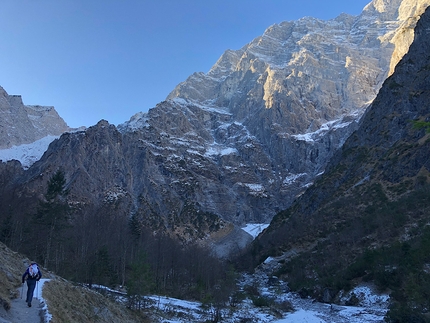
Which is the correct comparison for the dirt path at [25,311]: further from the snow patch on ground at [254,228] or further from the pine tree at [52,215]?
the snow patch on ground at [254,228]

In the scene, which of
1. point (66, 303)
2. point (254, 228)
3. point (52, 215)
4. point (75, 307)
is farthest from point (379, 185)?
point (254, 228)

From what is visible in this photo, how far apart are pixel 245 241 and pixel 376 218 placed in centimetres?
9346

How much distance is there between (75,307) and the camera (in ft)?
59.9

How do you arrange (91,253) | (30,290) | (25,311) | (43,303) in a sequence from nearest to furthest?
(25,311), (30,290), (43,303), (91,253)

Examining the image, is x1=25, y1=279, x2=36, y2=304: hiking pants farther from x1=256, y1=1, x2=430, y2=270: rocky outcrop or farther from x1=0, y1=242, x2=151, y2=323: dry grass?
x1=256, y1=1, x2=430, y2=270: rocky outcrop

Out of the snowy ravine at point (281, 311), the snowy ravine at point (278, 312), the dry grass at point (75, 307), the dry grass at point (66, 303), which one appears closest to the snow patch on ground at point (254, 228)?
the snowy ravine at point (281, 311)

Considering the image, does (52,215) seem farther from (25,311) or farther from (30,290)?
(25,311)

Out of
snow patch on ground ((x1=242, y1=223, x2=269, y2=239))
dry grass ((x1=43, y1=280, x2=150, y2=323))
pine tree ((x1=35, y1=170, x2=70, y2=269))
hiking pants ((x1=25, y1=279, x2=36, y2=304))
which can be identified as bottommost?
dry grass ((x1=43, y1=280, x2=150, y2=323))

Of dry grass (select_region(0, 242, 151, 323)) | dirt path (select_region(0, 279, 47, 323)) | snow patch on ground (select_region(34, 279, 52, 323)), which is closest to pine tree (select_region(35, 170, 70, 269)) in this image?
dry grass (select_region(0, 242, 151, 323))

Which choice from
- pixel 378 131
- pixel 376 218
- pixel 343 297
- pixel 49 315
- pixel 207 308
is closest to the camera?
pixel 49 315

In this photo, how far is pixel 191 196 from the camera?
598 feet

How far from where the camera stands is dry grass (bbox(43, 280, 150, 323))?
15929mm

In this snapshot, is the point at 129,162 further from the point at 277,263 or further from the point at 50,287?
the point at 50,287

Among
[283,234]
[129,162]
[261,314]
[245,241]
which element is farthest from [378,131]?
[129,162]
